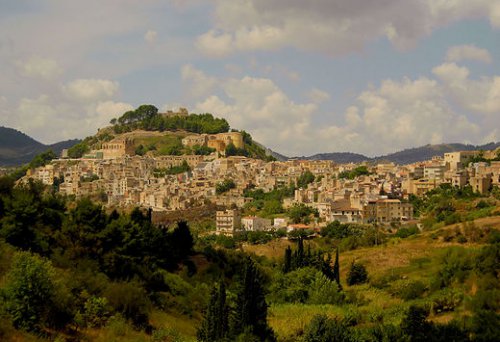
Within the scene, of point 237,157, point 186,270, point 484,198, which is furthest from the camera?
point 237,157

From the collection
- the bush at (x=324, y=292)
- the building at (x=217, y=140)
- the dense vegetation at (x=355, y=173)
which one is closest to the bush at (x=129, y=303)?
the bush at (x=324, y=292)

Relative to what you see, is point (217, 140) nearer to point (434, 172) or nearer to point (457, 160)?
point (457, 160)

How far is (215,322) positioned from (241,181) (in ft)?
231

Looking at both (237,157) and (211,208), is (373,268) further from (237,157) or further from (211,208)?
(237,157)

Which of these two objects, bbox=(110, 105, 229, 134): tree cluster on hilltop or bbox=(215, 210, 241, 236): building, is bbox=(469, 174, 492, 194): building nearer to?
bbox=(215, 210, 241, 236): building

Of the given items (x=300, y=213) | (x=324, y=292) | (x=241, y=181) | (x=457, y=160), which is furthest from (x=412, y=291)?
(x=241, y=181)

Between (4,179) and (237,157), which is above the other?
Answer: (237,157)

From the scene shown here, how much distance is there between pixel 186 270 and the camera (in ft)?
115

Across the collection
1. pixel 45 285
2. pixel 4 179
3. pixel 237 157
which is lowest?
pixel 45 285

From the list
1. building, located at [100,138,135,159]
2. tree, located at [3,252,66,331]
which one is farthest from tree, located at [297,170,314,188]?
tree, located at [3,252,66,331]

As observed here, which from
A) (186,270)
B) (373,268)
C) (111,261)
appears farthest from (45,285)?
(373,268)

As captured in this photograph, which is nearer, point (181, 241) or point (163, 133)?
point (181, 241)

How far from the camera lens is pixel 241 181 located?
90.9 meters

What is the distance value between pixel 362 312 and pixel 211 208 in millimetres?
49915
